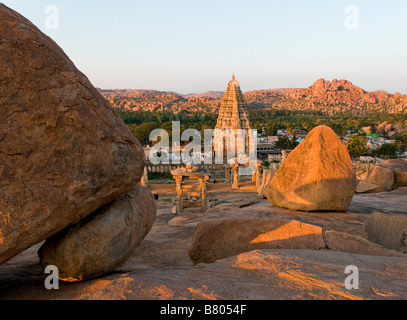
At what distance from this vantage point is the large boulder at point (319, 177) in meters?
8.04

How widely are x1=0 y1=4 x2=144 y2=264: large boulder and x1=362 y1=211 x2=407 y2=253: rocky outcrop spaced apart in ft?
15.8

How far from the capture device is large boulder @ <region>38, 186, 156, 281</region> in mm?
3656

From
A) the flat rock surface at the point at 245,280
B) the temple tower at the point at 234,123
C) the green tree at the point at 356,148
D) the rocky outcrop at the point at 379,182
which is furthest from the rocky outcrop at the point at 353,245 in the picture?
the green tree at the point at 356,148

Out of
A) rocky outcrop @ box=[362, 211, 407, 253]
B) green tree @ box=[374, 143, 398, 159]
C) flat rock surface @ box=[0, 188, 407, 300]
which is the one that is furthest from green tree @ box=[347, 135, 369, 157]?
flat rock surface @ box=[0, 188, 407, 300]

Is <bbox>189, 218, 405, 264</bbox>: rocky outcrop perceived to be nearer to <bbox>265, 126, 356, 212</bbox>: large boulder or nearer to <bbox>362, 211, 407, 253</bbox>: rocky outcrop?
<bbox>362, 211, 407, 253</bbox>: rocky outcrop

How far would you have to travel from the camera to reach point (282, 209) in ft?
28.7

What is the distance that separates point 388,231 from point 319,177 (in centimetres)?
253

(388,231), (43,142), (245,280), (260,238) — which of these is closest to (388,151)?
(388,231)

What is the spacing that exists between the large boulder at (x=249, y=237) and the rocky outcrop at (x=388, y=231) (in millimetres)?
1445

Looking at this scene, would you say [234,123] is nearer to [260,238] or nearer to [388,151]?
[388,151]

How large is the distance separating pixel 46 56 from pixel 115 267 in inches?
106

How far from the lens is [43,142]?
328cm
